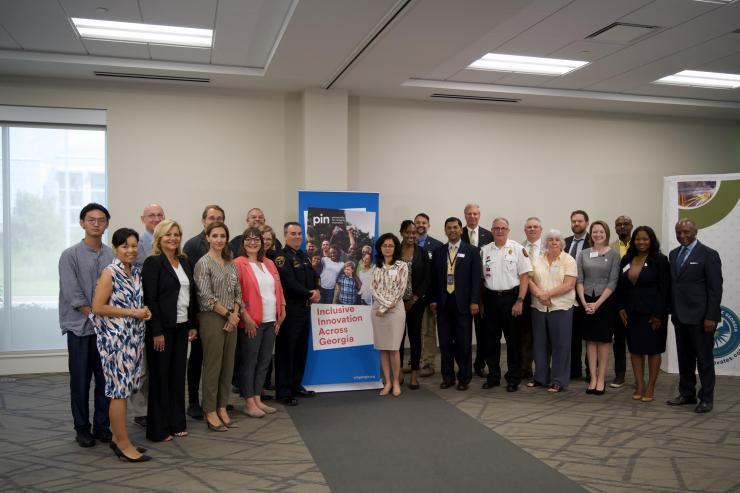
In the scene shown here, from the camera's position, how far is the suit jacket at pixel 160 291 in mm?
3910

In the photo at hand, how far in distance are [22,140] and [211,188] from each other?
6.87ft

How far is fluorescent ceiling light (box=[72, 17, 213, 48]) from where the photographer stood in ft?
17.6

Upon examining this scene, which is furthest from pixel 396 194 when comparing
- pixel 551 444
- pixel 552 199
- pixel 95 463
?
pixel 95 463

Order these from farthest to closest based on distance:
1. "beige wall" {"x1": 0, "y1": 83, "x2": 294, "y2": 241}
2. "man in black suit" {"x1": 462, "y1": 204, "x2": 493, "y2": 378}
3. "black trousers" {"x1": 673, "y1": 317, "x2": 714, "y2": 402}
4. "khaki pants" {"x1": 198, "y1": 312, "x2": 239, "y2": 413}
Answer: "beige wall" {"x1": 0, "y1": 83, "x2": 294, "y2": 241}, "man in black suit" {"x1": 462, "y1": 204, "x2": 493, "y2": 378}, "black trousers" {"x1": 673, "y1": 317, "x2": 714, "y2": 402}, "khaki pants" {"x1": 198, "y1": 312, "x2": 239, "y2": 413}

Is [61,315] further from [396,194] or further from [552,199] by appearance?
[552,199]

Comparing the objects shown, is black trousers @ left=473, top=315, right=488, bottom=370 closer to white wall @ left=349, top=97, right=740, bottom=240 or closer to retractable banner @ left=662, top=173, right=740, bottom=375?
white wall @ left=349, top=97, right=740, bottom=240

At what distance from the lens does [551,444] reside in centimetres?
413

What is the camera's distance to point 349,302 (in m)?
5.57

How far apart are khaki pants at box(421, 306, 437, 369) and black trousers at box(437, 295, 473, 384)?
1.93ft

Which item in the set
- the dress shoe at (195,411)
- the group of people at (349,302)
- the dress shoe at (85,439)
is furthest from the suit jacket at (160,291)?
the dress shoe at (195,411)

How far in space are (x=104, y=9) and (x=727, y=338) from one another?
22.4ft

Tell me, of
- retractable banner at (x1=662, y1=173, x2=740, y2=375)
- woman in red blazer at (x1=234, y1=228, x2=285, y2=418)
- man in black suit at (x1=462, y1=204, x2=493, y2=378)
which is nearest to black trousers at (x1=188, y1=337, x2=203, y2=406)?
woman in red blazer at (x1=234, y1=228, x2=285, y2=418)

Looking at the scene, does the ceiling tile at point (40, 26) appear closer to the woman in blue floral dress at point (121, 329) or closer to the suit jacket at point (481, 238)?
the woman in blue floral dress at point (121, 329)

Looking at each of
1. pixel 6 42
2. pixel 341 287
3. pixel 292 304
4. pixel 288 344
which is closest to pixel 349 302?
pixel 341 287
